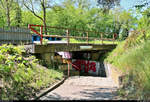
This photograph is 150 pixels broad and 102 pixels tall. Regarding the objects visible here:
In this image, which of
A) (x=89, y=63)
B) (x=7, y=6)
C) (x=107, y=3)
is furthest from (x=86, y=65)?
(x=7, y=6)

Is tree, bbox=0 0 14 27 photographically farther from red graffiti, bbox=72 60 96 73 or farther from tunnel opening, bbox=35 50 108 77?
red graffiti, bbox=72 60 96 73

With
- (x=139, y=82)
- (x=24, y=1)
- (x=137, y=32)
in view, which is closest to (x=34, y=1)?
(x=24, y=1)

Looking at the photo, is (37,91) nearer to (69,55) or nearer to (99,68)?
(99,68)

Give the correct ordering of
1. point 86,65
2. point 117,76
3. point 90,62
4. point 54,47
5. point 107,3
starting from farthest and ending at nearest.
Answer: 1. point 86,65
2. point 90,62
3. point 54,47
4. point 117,76
5. point 107,3

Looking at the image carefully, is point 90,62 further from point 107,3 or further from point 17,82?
point 17,82

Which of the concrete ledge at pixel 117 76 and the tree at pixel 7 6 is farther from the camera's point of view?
the tree at pixel 7 6

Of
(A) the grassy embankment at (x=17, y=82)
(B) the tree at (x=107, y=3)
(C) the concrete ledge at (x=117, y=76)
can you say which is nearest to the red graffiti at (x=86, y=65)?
(C) the concrete ledge at (x=117, y=76)

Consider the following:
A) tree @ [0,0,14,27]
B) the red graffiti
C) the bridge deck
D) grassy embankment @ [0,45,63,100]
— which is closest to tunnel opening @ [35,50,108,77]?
the red graffiti

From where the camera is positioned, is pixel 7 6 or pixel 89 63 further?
pixel 7 6

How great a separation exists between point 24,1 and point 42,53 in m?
12.0

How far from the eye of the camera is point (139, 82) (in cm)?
410

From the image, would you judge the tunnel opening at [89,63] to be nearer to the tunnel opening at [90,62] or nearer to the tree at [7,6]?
the tunnel opening at [90,62]

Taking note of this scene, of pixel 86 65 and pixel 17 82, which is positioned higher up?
pixel 17 82

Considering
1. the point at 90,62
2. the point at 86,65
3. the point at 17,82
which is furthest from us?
the point at 86,65
